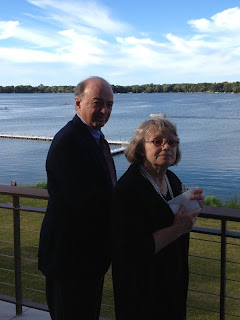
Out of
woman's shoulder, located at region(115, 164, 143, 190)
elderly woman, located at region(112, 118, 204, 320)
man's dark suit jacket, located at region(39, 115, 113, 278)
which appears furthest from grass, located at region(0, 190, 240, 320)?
woman's shoulder, located at region(115, 164, 143, 190)

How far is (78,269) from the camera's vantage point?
1.81 m

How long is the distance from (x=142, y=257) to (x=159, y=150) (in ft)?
1.40

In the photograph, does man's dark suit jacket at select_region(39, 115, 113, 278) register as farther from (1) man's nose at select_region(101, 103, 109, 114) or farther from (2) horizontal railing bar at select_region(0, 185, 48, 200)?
(2) horizontal railing bar at select_region(0, 185, 48, 200)

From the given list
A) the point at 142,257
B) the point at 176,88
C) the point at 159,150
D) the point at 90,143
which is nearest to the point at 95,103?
the point at 90,143

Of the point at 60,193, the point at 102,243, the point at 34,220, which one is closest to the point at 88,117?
the point at 60,193

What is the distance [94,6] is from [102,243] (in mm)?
7787

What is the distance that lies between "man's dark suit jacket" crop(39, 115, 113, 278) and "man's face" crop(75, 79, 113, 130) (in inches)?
4.1

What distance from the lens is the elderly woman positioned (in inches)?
61.2

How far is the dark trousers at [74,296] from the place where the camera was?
1.86 metres

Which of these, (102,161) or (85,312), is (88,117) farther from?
(85,312)

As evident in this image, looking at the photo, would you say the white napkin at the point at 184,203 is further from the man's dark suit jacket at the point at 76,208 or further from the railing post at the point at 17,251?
the railing post at the point at 17,251

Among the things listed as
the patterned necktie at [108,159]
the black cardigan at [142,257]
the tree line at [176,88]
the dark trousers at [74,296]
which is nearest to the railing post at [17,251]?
the dark trousers at [74,296]

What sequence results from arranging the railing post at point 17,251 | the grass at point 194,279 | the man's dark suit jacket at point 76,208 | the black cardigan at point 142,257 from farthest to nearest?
the grass at point 194,279
the railing post at point 17,251
the man's dark suit jacket at point 76,208
the black cardigan at point 142,257

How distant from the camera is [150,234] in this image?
155 centimetres
